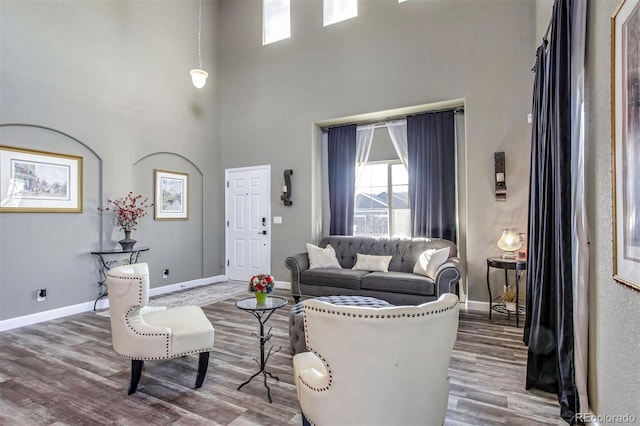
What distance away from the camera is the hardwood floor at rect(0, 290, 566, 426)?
2141 millimetres

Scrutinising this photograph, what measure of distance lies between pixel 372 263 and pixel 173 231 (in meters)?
3.53

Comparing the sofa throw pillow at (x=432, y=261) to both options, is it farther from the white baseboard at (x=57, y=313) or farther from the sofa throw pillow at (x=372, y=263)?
the white baseboard at (x=57, y=313)

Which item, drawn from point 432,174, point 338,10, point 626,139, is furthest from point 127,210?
point 626,139

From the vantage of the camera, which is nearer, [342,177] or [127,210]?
[127,210]

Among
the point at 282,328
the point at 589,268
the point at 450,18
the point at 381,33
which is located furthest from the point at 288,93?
the point at 589,268

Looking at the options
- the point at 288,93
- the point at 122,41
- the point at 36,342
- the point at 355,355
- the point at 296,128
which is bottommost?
→ the point at 36,342

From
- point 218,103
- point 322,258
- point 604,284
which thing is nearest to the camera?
point 604,284

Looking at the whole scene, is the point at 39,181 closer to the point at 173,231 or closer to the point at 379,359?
the point at 173,231

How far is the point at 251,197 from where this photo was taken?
6.41 metres

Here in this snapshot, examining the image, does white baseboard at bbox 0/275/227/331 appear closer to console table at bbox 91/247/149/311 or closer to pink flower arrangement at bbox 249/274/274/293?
console table at bbox 91/247/149/311

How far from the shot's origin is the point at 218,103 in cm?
678

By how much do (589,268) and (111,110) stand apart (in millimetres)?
5856

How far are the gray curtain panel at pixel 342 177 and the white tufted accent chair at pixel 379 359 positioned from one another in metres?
4.13

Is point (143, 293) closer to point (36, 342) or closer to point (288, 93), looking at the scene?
point (36, 342)
